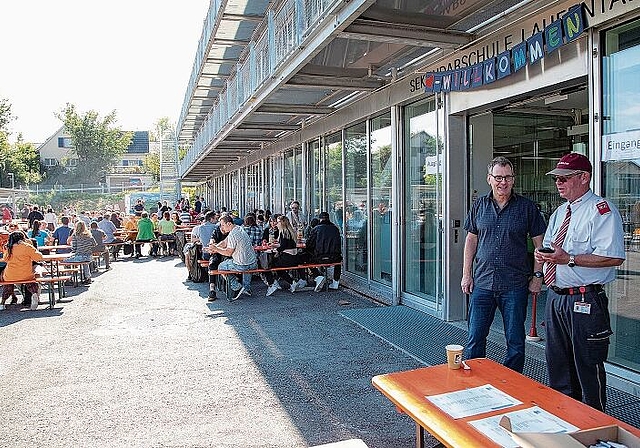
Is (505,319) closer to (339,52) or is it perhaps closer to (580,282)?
(580,282)

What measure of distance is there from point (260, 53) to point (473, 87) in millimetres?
3944

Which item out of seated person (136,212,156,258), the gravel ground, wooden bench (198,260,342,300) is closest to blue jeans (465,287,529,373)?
the gravel ground

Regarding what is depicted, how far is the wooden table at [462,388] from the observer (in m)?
2.42

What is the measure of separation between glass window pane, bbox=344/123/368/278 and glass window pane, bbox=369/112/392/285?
1.00 feet

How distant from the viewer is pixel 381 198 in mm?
9156

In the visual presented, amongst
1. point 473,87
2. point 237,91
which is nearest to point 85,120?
point 237,91

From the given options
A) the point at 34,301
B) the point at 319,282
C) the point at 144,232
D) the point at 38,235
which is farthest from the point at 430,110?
the point at 144,232

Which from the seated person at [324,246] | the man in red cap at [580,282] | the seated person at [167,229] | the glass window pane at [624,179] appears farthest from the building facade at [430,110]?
the seated person at [167,229]

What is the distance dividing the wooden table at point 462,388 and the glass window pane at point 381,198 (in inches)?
220

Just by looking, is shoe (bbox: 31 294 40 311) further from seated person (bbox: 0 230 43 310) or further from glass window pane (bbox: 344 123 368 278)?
glass window pane (bbox: 344 123 368 278)

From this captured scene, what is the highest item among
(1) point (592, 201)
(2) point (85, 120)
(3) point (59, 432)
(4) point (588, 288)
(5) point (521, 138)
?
(2) point (85, 120)

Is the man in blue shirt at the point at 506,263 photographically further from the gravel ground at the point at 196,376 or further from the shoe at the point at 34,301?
the shoe at the point at 34,301

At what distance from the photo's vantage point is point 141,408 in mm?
4676

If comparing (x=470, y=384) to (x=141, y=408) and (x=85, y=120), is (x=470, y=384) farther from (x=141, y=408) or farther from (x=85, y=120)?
(x=85, y=120)
